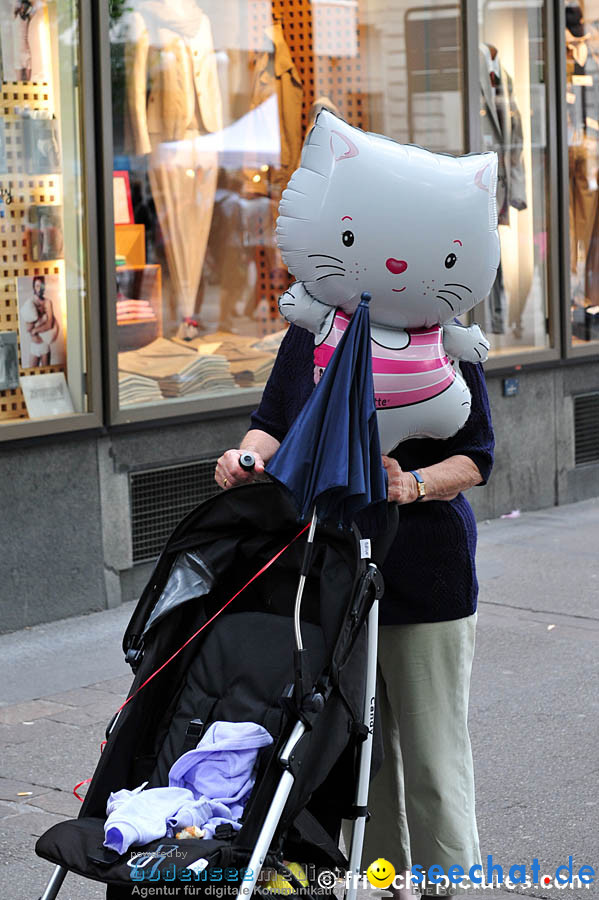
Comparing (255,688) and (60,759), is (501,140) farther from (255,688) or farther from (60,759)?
(255,688)

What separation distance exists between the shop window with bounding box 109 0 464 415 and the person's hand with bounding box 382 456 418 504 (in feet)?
14.2

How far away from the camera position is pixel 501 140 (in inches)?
391

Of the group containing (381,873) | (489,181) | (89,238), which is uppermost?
(89,238)

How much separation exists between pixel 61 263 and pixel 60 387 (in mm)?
663

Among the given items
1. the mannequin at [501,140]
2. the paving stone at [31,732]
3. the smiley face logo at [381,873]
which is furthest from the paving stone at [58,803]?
the mannequin at [501,140]

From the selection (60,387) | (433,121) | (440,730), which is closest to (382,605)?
(440,730)

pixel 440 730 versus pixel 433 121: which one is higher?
pixel 433 121

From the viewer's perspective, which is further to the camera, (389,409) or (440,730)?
(440,730)

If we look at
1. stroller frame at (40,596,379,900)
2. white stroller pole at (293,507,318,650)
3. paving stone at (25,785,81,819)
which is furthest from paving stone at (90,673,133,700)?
white stroller pole at (293,507,318,650)

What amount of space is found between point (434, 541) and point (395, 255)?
789 millimetres

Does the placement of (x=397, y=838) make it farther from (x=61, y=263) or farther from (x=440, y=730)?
(x=61, y=263)

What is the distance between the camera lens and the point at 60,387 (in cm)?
736

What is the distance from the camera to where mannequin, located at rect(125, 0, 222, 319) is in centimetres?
792

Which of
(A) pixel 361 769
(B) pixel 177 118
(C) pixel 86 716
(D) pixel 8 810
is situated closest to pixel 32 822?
(D) pixel 8 810
